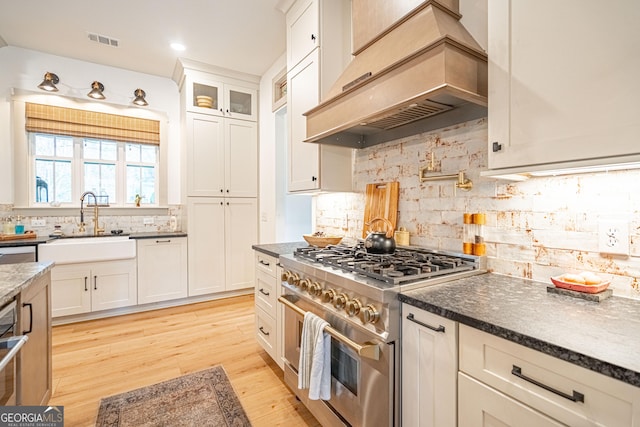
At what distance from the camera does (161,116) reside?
4043 millimetres

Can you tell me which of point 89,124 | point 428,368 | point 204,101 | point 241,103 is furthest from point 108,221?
point 428,368

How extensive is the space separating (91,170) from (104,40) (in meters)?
1.54

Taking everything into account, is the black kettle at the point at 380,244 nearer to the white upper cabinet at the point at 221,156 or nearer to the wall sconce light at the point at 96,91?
the white upper cabinet at the point at 221,156

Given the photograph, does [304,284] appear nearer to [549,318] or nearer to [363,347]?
[363,347]

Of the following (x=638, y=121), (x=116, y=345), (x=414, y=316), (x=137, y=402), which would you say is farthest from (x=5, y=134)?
(x=638, y=121)

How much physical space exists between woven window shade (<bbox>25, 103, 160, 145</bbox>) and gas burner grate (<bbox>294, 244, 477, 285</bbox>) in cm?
331

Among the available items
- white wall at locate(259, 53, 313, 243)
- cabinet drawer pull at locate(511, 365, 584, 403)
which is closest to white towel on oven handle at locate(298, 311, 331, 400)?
cabinet drawer pull at locate(511, 365, 584, 403)

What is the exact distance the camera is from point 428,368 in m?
1.08

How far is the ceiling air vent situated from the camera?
3.08 meters

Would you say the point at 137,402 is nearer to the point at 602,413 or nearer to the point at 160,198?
the point at 602,413

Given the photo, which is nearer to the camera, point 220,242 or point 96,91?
point 96,91

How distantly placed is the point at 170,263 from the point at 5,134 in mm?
2237

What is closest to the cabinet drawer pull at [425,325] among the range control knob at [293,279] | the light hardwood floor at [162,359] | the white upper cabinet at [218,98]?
the range control knob at [293,279]

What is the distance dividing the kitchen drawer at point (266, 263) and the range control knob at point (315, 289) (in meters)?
0.56
